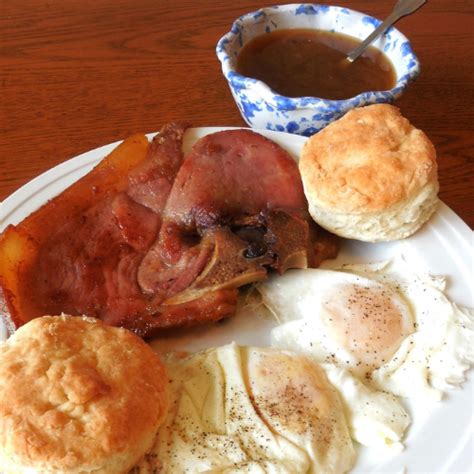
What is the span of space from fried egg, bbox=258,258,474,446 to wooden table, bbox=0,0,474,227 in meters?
0.58

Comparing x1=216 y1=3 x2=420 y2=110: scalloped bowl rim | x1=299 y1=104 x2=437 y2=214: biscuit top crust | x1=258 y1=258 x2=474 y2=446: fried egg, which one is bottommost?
x1=258 y1=258 x2=474 y2=446: fried egg

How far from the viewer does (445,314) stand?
1.74 meters

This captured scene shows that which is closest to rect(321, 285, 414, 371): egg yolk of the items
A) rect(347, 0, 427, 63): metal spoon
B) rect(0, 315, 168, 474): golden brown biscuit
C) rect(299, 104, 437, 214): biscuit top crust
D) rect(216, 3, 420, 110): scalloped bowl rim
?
rect(299, 104, 437, 214): biscuit top crust

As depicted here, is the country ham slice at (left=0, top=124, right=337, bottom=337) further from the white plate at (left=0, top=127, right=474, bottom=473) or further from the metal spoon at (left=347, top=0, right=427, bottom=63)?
the metal spoon at (left=347, top=0, right=427, bottom=63)

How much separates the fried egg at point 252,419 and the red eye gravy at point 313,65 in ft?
3.72

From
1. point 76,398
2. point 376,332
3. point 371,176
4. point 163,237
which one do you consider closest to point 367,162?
point 371,176

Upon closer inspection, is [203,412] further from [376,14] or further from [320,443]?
[376,14]

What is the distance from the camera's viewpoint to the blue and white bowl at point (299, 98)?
217cm

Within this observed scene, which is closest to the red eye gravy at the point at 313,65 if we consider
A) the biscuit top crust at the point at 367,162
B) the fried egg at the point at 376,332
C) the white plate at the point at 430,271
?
the white plate at the point at 430,271

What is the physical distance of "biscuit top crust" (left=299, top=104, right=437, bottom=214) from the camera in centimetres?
180

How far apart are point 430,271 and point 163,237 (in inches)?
33.3

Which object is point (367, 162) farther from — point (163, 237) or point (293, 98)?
point (163, 237)

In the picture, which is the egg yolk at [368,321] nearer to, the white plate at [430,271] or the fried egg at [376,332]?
the fried egg at [376,332]

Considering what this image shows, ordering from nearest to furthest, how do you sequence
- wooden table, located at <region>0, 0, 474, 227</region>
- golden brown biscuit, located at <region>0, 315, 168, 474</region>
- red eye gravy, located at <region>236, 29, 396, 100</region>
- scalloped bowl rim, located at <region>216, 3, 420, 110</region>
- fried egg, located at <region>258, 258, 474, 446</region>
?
golden brown biscuit, located at <region>0, 315, 168, 474</region>, fried egg, located at <region>258, 258, 474, 446</region>, scalloped bowl rim, located at <region>216, 3, 420, 110</region>, red eye gravy, located at <region>236, 29, 396, 100</region>, wooden table, located at <region>0, 0, 474, 227</region>
